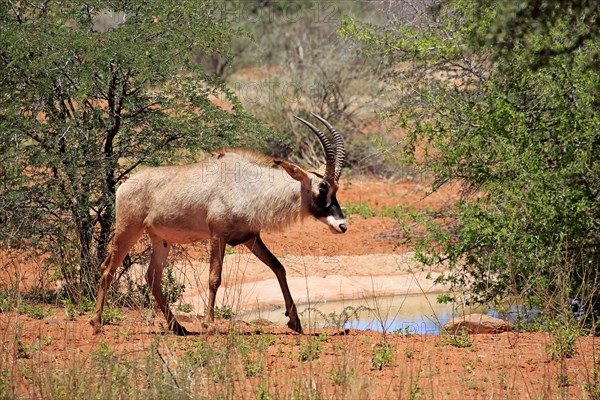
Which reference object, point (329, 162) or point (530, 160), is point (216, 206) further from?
point (530, 160)

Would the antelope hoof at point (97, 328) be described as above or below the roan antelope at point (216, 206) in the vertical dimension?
below

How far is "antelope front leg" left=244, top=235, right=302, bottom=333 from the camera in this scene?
8.64m

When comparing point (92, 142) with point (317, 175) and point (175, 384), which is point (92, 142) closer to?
point (317, 175)

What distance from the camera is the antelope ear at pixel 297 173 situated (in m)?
9.20

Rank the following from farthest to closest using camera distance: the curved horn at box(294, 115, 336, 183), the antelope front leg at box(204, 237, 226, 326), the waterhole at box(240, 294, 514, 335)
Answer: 1. the waterhole at box(240, 294, 514, 335)
2. the curved horn at box(294, 115, 336, 183)
3. the antelope front leg at box(204, 237, 226, 326)

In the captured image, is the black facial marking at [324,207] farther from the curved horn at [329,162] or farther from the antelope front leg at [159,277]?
the antelope front leg at [159,277]

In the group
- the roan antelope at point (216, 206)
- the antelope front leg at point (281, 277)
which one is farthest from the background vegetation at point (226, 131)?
the antelope front leg at point (281, 277)

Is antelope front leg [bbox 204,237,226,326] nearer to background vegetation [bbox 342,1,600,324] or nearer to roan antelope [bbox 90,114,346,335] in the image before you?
roan antelope [bbox 90,114,346,335]

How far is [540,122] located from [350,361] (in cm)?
423

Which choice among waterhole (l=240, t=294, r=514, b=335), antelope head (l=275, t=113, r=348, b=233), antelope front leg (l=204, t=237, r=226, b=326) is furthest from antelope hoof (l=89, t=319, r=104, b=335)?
waterhole (l=240, t=294, r=514, b=335)

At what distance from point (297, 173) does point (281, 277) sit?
1102mm

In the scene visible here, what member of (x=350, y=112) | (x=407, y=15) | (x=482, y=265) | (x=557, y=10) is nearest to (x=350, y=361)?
(x=557, y=10)

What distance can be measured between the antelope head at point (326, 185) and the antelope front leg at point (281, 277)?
647 millimetres

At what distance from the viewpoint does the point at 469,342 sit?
300 inches
